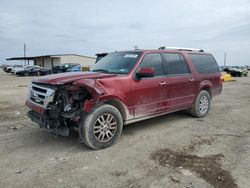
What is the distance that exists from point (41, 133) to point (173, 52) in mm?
3715

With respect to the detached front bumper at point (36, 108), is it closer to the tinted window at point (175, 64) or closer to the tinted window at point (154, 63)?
the tinted window at point (154, 63)

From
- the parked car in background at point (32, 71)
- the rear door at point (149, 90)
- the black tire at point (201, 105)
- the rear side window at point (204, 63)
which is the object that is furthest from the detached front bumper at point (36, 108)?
the parked car in background at point (32, 71)

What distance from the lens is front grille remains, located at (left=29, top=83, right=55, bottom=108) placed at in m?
4.61

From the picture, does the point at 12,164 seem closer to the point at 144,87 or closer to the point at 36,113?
the point at 36,113

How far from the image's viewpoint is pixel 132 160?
4.26m

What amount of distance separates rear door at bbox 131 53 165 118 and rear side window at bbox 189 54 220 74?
1562 millimetres

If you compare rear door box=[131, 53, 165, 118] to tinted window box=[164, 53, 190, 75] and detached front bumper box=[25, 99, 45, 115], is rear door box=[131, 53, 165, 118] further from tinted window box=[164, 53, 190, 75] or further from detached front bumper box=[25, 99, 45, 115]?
detached front bumper box=[25, 99, 45, 115]

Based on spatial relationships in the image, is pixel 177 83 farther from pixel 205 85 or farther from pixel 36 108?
pixel 36 108

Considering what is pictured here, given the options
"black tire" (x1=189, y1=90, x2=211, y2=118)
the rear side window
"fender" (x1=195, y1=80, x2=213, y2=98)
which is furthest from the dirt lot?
the rear side window

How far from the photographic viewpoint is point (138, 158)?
4.34m

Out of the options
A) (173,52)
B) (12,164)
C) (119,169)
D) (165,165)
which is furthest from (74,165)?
(173,52)

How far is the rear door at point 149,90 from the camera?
5.36 m

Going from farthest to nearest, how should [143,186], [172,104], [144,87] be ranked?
[172,104] → [144,87] → [143,186]

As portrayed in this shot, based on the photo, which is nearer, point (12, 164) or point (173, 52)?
point (12, 164)
